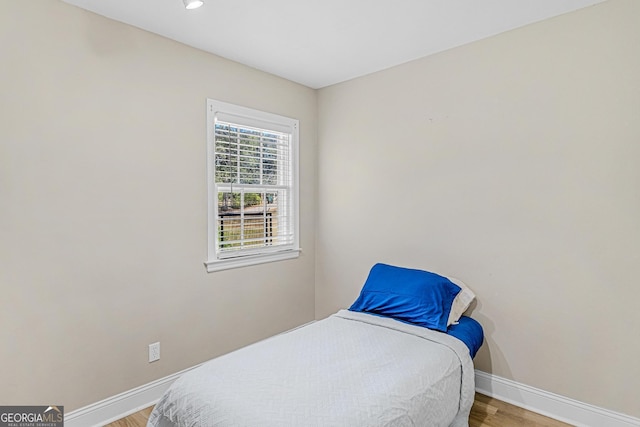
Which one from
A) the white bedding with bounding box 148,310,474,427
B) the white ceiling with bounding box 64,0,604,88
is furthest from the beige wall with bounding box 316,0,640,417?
the white bedding with bounding box 148,310,474,427

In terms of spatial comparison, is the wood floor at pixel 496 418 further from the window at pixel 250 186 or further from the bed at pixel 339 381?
the window at pixel 250 186

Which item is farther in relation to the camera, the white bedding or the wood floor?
the wood floor

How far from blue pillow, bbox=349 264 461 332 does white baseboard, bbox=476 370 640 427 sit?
0.70 metres

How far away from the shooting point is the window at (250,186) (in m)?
2.83

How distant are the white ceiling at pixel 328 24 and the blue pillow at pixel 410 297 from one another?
170 centimetres

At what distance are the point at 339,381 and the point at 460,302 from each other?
4.09ft

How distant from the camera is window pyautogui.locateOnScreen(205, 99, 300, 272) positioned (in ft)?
9.29

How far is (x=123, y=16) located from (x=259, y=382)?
7.52 feet

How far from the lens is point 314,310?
3732 millimetres

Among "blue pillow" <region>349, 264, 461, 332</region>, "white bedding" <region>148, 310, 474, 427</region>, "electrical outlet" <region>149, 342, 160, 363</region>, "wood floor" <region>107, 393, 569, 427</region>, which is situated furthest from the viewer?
"electrical outlet" <region>149, 342, 160, 363</region>

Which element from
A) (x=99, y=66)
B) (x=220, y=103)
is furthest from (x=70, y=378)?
(x=220, y=103)

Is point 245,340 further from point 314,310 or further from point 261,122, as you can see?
point 261,122

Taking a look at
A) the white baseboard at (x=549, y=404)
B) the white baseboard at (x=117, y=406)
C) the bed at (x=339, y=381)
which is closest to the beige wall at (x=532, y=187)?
the white baseboard at (x=549, y=404)

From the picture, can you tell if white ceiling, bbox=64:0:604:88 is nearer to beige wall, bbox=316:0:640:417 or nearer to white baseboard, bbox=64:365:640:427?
beige wall, bbox=316:0:640:417
